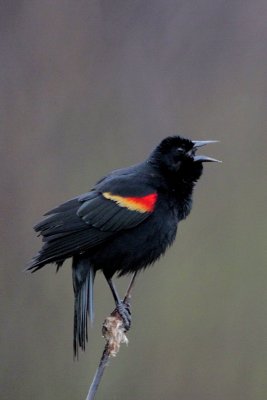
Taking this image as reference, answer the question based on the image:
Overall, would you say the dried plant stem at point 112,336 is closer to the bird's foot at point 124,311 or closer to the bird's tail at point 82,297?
the bird's tail at point 82,297

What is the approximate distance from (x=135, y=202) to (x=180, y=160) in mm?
291

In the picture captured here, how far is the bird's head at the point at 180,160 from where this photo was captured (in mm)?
3105

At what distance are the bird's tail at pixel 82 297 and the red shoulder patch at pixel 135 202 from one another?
249mm

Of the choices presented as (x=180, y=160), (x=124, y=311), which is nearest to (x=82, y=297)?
(x=124, y=311)

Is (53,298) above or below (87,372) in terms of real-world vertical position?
above

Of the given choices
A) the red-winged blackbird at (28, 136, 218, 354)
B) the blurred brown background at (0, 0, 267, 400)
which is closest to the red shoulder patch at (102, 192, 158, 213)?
the red-winged blackbird at (28, 136, 218, 354)

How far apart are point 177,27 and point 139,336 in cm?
154

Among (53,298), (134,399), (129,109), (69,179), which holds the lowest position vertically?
(134,399)

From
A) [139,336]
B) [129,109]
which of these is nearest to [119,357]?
[139,336]

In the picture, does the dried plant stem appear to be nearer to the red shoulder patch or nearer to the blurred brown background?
the red shoulder patch

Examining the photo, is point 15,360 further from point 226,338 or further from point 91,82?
point 91,82

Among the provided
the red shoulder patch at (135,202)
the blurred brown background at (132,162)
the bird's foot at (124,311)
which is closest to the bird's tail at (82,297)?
the bird's foot at (124,311)

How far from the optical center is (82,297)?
2.74 m

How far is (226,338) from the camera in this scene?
3.90 meters
